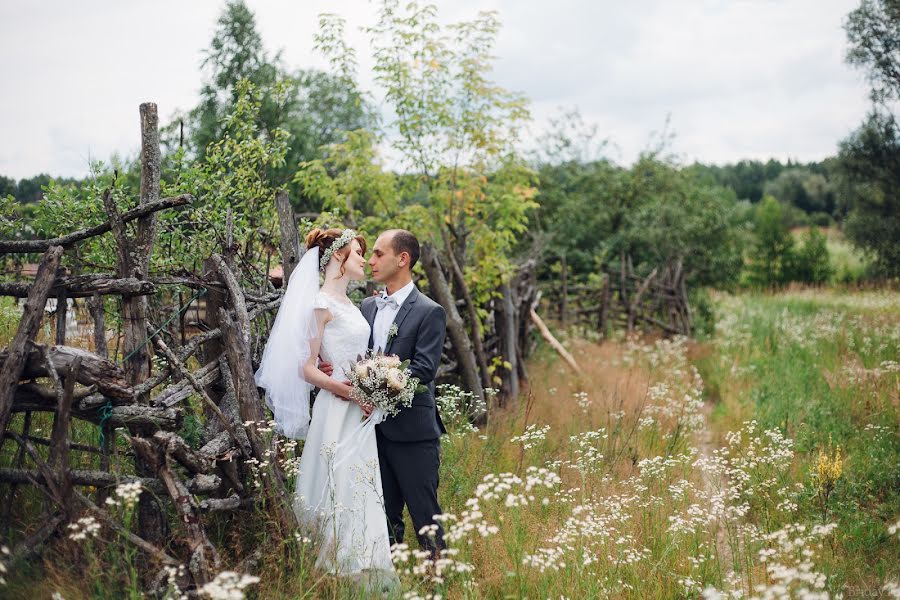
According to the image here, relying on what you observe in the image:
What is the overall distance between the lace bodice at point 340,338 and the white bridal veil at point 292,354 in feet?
0.38

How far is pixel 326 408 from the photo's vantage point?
439 centimetres

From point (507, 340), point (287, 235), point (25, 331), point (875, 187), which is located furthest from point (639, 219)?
point (25, 331)

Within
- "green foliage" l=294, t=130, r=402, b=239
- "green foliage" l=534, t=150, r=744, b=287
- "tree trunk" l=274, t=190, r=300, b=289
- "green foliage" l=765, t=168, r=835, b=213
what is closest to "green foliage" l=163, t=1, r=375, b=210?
"green foliage" l=534, t=150, r=744, b=287

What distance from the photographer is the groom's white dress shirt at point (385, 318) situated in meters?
4.55

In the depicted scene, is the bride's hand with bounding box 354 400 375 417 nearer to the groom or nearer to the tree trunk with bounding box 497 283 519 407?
the groom

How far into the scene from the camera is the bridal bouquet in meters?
4.02

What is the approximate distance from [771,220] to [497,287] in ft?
82.5

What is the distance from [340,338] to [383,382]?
0.55m

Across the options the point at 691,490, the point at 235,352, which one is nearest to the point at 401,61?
the point at 235,352

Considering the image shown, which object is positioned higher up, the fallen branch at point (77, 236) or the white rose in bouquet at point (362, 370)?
the fallen branch at point (77, 236)

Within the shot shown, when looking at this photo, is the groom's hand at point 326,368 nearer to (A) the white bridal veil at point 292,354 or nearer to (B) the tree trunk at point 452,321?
(A) the white bridal veil at point 292,354

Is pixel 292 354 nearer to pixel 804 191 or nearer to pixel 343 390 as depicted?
pixel 343 390

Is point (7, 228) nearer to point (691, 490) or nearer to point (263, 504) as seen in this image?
point (263, 504)

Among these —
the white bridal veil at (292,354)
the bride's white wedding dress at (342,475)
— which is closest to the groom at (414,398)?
the bride's white wedding dress at (342,475)
